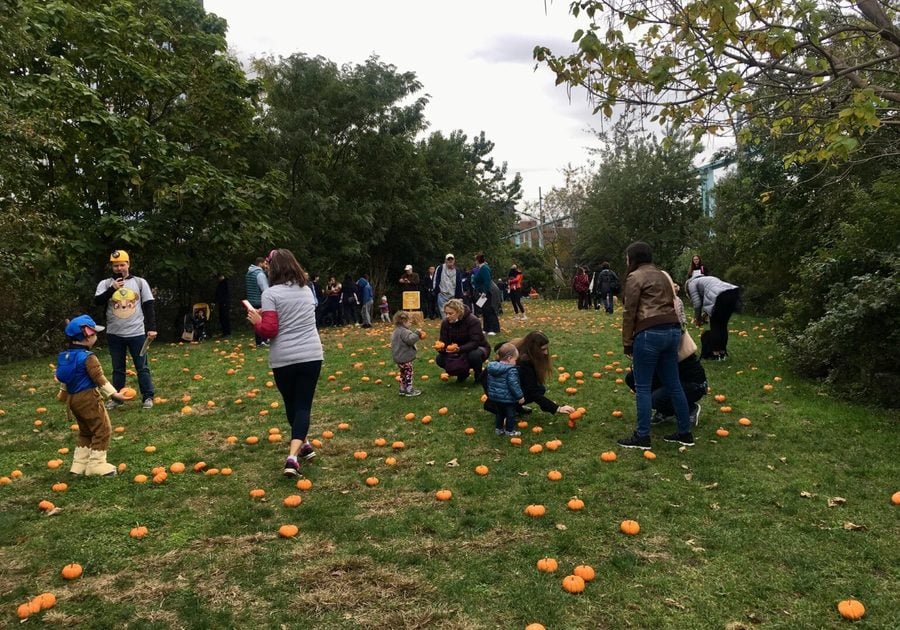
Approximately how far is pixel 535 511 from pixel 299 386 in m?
2.47

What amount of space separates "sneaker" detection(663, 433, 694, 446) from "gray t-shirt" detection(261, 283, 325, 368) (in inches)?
148

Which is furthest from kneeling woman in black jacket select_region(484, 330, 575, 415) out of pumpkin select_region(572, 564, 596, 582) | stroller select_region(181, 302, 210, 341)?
stroller select_region(181, 302, 210, 341)

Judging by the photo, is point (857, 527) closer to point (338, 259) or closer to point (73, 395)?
point (73, 395)

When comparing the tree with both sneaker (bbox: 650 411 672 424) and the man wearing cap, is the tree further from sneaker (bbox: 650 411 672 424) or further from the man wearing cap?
sneaker (bbox: 650 411 672 424)

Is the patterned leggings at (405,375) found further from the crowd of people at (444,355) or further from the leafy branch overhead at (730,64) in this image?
the leafy branch overhead at (730,64)

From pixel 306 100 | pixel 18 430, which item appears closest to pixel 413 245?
pixel 306 100

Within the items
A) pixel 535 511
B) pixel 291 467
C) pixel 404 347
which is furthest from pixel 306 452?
pixel 404 347

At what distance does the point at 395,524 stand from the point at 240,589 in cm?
122

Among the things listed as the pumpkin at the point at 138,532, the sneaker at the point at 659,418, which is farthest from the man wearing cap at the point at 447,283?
the pumpkin at the point at 138,532

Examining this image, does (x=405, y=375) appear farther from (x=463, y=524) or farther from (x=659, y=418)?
(x=463, y=524)

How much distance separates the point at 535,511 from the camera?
437cm

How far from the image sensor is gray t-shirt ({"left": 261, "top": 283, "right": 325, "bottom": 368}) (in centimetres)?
525

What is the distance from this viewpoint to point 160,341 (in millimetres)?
17250

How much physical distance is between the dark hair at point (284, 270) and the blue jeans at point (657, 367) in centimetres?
343
